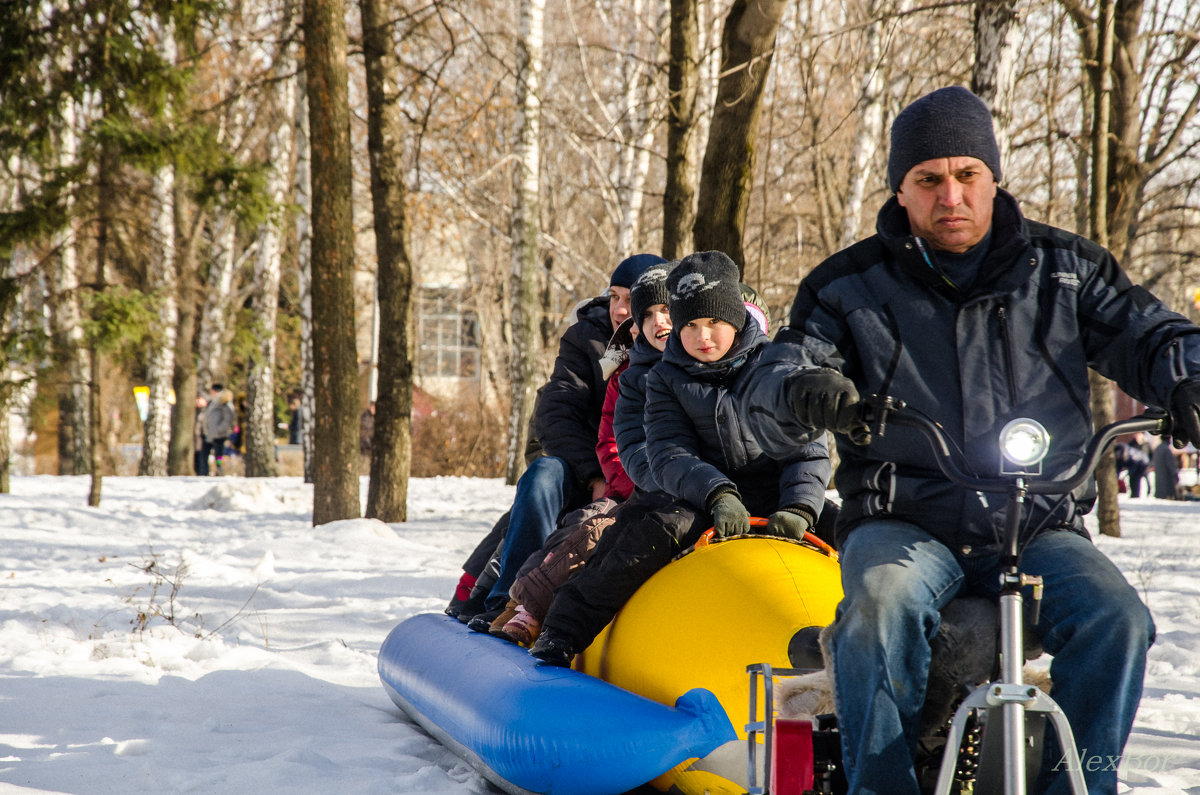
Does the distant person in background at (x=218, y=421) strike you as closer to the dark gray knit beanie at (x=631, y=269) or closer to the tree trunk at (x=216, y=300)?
the tree trunk at (x=216, y=300)

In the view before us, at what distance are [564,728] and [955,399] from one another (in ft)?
5.08

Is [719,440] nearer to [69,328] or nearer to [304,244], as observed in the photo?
[69,328]

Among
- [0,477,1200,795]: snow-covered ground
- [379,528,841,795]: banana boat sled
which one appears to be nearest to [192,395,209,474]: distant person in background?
[0,477,1200,795]: snow-covered ground

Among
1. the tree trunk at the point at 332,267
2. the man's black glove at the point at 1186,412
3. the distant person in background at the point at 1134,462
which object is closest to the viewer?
the man's black glove at the point at 1186,412

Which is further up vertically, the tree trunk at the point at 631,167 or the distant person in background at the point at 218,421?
the tree trunk at the point at 631,167

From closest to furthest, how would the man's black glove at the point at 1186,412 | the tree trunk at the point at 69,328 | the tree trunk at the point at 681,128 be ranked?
the man's black glove at the point at 1186,412, the tree trunk at the point at 681,128, the tree trunk at the point at 69,328

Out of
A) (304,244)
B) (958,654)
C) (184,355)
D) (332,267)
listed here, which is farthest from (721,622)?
(184,355)

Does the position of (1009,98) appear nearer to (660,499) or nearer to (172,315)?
(660,499)

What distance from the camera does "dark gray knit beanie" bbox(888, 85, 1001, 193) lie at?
273cm

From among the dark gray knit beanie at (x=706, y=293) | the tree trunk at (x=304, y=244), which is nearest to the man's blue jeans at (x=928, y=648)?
the dark gray knit beanie at (x=706, y=293)

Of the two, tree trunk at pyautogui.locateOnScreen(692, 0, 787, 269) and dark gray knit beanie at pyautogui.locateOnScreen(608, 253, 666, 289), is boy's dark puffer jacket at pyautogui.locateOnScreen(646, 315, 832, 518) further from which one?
tree trunk at pyautogui.locateOnScreen(692, 0, 787, 269)

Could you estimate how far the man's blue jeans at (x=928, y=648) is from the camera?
2.34m

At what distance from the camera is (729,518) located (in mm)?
3572

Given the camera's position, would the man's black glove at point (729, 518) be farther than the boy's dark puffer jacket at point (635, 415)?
No
